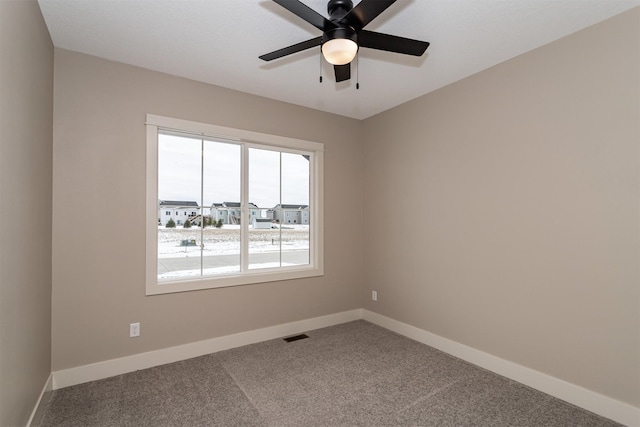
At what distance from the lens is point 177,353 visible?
9.75 ft

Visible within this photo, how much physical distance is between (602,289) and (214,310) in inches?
124

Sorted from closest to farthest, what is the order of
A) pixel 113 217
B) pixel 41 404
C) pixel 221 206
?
pixel 41 404 < pixel 113 217 < pixel 221 206

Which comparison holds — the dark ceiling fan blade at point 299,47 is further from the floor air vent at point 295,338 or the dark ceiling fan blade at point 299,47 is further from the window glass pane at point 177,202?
the floor air vent at point 295,338

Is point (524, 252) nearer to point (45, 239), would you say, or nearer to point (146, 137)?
point (146, 137)

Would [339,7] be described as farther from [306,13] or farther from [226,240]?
[226,240]

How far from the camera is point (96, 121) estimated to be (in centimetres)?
268

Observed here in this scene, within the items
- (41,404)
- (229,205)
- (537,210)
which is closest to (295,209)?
(229,205)

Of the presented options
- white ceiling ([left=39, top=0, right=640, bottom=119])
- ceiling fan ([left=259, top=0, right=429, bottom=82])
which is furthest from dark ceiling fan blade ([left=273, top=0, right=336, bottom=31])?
white ceiling ([left=39, top=0, right=640, bottom=119])

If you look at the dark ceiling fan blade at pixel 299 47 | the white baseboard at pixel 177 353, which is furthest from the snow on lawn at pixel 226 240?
the dark ceiling fan blade at pixel 299 47

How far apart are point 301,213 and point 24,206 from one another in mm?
2580

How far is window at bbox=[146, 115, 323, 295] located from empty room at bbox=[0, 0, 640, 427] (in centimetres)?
2

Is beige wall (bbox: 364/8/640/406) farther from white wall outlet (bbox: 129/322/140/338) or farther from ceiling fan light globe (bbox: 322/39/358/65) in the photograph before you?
white wall outlet (bbox: 129/322/140/338)

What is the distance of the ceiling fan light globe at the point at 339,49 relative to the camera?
179 cm

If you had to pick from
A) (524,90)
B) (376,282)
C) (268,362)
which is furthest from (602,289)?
(268,362)
